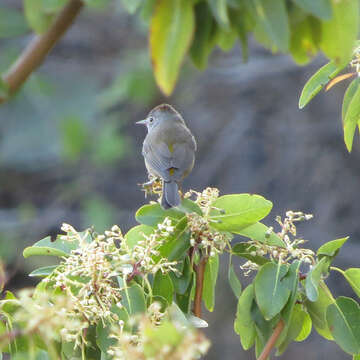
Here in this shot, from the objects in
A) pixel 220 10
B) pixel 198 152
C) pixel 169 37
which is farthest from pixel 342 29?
pixel 198 152

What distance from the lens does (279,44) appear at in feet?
5.66

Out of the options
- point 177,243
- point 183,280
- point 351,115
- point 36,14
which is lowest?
point 183,280

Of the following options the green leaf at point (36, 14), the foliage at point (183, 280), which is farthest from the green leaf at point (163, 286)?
the green leaf at point (36, 14)

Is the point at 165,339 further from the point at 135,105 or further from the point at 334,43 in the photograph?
the point at 135,105

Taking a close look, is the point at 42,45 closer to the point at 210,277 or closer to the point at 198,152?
the point at 210,277

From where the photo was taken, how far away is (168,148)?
172 inches

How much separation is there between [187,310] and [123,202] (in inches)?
325

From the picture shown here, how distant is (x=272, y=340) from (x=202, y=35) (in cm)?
87

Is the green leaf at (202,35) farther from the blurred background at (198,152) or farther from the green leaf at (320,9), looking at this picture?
the blurred background at (198,152)

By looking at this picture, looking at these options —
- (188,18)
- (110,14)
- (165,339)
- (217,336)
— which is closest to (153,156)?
(188,18)

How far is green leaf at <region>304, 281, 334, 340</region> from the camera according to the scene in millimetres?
2373

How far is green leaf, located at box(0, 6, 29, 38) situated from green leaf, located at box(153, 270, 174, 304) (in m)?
2.71

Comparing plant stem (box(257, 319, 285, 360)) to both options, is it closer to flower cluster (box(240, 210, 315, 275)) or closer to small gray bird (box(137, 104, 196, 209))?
flower cluster (box(240, 210, 315, 275))

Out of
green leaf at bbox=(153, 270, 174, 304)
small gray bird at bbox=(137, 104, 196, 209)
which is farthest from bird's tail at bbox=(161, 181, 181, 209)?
green leaf at bbox=(153, 270, 174, 304)
